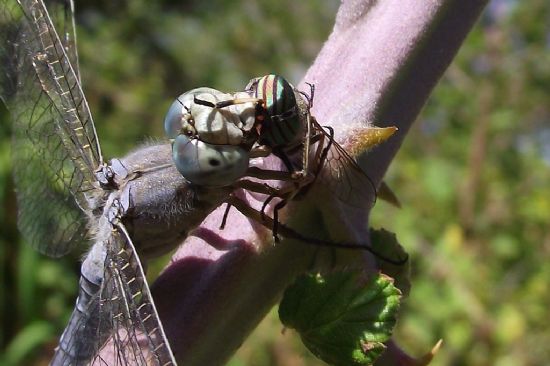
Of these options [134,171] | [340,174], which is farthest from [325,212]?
[134,171]

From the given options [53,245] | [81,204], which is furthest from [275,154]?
[53,245]

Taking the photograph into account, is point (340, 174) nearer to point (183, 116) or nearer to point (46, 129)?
point (183, 116)

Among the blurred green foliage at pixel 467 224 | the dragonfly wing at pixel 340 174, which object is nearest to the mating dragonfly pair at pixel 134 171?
the dragonfly wing at pixel 340 174

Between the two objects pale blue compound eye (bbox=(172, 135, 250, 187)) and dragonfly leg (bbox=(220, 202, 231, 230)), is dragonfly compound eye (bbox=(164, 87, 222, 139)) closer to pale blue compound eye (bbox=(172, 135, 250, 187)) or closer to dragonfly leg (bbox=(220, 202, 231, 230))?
pale blue compound eye (bbox=(172, 135, 250, 187))

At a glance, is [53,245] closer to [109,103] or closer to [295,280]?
[295,280]

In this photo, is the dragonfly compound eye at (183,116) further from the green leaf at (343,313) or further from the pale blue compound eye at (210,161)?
the green leaf at (343,313)

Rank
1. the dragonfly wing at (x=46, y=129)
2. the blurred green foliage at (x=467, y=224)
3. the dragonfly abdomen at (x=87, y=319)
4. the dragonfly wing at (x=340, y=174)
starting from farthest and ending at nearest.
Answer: the blurred green foliage at (x=467, y=224)
the dragonfly wing at (x=46, y=129)
the dragonfly abdomen at (x=87, y=319)
the dragonfly wing at (x=340, y=174)
